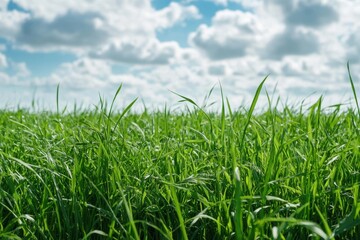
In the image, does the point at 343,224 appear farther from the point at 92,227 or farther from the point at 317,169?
the point at 92,227

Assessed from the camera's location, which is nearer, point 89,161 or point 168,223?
point 168,223

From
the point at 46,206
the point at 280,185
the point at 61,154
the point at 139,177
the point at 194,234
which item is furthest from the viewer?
the point at 61,154

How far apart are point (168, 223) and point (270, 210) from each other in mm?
379

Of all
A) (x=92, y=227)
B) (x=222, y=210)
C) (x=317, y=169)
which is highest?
(x=317, y=169)

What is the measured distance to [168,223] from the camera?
178 cm

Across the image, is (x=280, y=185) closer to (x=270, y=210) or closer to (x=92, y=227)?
(x=270, y=210)

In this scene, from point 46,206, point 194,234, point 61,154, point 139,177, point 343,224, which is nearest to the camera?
point 343,224

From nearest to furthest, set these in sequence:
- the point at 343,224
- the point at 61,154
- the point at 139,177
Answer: the point at 343,224 < the point at 139,177 < the point at 61,154

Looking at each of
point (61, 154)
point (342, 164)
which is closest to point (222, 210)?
point (342, 164)

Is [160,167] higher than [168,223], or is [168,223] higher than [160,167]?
[160,167]

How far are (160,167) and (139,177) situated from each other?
0.14m

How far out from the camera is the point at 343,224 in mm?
1365

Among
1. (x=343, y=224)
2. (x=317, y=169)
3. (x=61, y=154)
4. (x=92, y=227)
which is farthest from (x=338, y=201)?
(x=61, y=154)

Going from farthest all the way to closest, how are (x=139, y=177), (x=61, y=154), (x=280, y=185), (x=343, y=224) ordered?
(x=61, y=154) → (x=139, y=177) → (x=280, y=185) → (x=343, y=224)
